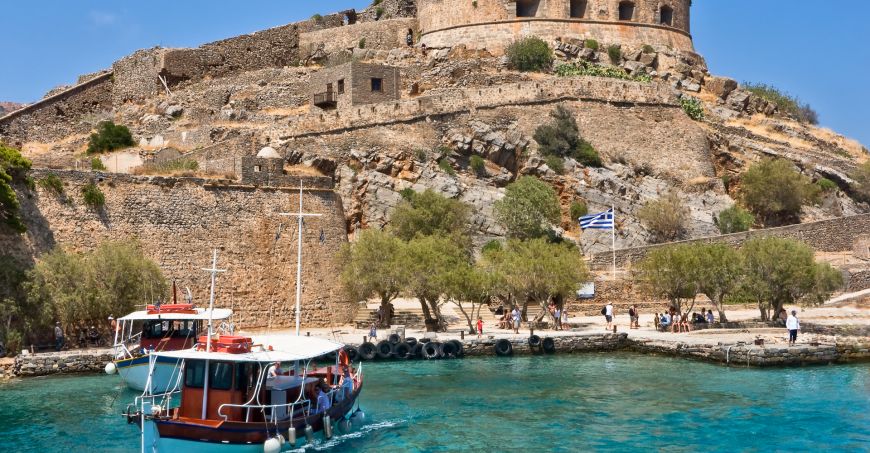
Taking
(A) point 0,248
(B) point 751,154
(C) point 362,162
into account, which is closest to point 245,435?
(A) point 0,248

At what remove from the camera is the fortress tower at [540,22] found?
53.3 meters

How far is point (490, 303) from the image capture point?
38562mm

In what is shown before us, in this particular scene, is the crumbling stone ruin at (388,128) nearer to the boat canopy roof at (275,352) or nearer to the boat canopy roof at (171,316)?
the boat canopy roof at (171,316)

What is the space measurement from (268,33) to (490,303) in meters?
23.7

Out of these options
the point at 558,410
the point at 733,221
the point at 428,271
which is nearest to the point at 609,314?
the point at 428,271

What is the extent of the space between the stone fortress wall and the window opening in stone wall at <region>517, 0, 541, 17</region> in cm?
2105

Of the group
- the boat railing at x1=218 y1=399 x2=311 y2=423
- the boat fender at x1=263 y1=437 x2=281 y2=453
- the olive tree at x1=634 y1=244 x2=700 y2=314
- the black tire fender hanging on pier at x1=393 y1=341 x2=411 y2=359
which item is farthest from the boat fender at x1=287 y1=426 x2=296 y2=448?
the olive tree at x1=634 y1=244 x2=700 y2=314

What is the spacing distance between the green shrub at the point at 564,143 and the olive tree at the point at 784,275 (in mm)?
11763

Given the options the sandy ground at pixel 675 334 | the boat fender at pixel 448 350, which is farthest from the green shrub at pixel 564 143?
the boat fender at pixel 448 350

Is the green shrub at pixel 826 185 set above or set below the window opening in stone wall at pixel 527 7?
below

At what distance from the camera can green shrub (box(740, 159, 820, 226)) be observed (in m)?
44.9

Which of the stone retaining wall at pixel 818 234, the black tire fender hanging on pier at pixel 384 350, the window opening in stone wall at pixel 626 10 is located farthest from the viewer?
the window opening in stone wall at pixel 626 10

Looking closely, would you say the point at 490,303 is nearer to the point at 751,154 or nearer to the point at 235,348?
the point at 751,154

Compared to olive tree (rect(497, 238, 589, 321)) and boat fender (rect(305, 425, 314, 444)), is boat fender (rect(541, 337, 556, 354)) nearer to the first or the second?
olive tree (rect(497, 238, 589, 321))
